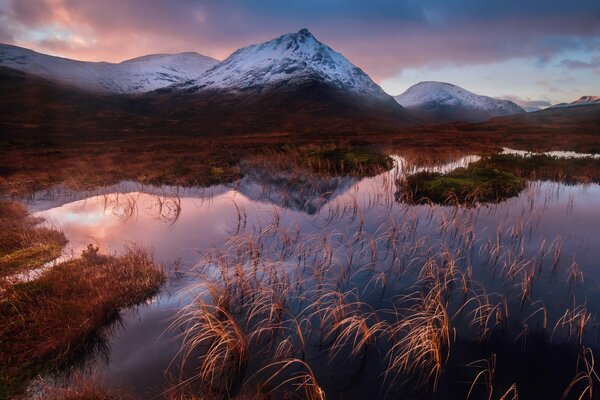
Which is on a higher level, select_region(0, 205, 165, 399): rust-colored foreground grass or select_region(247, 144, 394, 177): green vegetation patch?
select_region(247, 144, 394, 177): green vegetation patch

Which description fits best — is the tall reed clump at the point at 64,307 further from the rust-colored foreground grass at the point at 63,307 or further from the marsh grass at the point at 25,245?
the marsh grass at the point at 25,245

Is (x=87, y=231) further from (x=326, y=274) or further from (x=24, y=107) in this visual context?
(x=24, y=107)

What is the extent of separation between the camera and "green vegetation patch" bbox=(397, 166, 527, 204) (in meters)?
14.6

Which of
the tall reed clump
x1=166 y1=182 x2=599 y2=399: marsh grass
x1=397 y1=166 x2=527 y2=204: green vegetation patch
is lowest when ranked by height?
x1=166 y1=182 x2=599 y2=399: marsh grass

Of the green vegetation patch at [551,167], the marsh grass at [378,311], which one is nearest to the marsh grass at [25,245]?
the marsh grass at [378,311]

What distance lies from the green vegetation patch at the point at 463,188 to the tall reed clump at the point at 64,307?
11543 mm

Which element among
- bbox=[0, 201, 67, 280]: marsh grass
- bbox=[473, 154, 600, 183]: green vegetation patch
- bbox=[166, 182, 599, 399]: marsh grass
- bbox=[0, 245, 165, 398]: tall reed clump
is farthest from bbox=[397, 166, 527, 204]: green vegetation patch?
bbox=[0, 201, 67, 280]: marsh grass

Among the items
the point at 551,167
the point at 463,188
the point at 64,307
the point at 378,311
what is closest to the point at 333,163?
the point at 463,188

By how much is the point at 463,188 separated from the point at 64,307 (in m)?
15.7

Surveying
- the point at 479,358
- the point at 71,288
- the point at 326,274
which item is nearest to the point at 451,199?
the point at 326,274

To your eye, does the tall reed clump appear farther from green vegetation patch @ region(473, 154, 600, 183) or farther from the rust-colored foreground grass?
green vegetation patch @ region(473, 154, 600, 183)

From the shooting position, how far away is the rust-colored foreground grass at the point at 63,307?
195 inches

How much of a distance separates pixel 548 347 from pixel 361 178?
16.4m

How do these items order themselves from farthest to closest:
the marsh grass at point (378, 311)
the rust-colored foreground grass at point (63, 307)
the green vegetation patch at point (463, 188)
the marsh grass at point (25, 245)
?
1. the green vegetation patch at point (463, 188)
2. the marsh grass at point (25, 245)
3. the rust-colored foreground grass at point (63, 307)
4. the marsh grass at point (378, 311)
